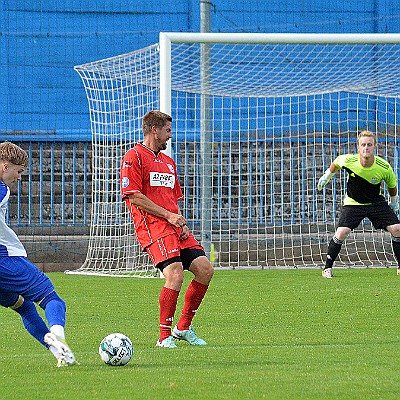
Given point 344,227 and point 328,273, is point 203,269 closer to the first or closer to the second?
point 328,273

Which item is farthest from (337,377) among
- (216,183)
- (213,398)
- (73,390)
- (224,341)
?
(216,183)

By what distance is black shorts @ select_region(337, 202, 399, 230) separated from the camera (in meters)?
13.2

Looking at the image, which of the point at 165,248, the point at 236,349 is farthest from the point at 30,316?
the point at 236,349

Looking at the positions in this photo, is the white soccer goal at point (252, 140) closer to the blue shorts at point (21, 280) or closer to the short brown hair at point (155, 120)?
the short brown hair at point (155, 120)

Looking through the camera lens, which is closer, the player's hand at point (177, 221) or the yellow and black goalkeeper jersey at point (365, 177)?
the player's hand at point (177, 221)

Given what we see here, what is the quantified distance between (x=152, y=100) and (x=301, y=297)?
5.72 metres

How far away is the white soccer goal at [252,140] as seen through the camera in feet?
50.5

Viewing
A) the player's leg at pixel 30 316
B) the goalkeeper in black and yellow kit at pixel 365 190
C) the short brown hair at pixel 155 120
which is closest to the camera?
the player's leg at pixel 30 316

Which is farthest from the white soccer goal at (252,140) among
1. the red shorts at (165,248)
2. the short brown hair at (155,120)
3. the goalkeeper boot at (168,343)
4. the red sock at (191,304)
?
the goalkeeper boot at (168,343)

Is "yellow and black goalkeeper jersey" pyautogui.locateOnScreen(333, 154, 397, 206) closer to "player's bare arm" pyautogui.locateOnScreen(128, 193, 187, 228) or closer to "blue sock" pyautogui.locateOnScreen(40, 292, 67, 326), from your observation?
"player's bare arm" pyautogui.locateOnScreen(128, 193, 187, 228)

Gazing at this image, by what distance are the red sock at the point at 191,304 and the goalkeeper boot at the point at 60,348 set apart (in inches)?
61.5

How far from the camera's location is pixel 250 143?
57.1 feet

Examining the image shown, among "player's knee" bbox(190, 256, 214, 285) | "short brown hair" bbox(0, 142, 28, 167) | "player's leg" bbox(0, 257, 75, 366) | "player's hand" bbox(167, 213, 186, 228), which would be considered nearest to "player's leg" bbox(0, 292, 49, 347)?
"player's leg" bbox(0, 257, 75, 366)

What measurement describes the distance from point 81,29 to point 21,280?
1377 centimetres
